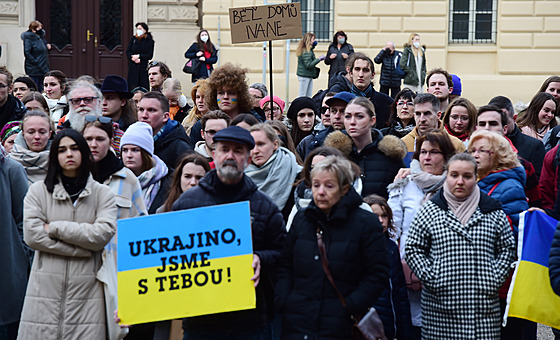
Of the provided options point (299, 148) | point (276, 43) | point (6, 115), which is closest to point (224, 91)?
point (299, 148)

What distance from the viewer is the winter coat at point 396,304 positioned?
6.05 meters

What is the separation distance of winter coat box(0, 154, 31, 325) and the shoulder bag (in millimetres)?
2442

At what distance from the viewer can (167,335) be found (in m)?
6.18

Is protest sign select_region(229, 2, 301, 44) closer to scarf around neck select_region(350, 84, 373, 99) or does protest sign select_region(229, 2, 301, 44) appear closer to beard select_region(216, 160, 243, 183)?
scarf around neck select_region(350, 84, 373, 99)

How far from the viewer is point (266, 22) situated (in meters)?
9.45

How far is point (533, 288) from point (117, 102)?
401 centimetres

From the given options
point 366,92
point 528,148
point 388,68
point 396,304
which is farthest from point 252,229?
point 388,68

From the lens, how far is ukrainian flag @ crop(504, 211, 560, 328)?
597cm

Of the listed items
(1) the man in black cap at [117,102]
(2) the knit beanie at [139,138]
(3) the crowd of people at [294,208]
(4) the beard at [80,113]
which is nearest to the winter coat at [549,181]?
(3) the crowd of people at [294,208]

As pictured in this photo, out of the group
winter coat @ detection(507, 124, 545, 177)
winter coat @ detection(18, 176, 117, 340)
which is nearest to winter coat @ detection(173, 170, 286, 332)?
winter coat @ detection(18, 176, 117, 340)

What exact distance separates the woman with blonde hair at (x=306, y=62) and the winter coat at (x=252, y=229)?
13.1 metres

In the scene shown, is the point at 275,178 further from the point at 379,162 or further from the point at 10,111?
the point at 10,111

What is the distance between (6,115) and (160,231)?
13.9 feet

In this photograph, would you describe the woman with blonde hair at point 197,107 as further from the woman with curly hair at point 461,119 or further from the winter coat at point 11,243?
the winter coat at point 11,243
